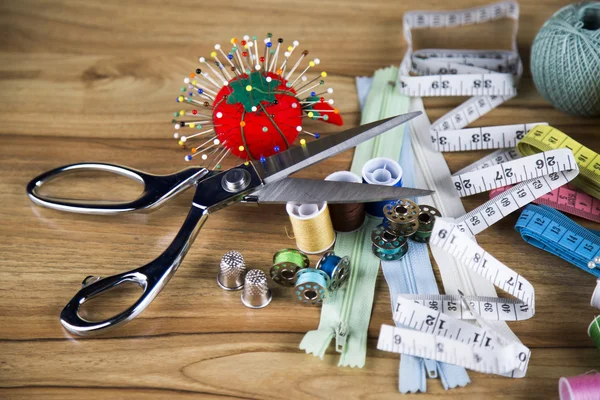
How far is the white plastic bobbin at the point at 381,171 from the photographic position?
1.90 m

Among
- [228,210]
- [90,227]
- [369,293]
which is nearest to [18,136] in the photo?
[90,227]

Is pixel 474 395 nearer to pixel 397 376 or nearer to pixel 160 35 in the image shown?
pixel 397 376

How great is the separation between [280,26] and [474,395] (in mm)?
1567

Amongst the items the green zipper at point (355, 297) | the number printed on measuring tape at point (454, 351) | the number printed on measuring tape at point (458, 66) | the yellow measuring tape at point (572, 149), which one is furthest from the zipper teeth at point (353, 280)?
the yellow measuring tape at point (572, 149)

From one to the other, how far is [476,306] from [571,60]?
2.69 feet

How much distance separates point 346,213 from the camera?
72.5 inches

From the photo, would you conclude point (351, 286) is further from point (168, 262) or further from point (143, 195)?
point (143, 195)

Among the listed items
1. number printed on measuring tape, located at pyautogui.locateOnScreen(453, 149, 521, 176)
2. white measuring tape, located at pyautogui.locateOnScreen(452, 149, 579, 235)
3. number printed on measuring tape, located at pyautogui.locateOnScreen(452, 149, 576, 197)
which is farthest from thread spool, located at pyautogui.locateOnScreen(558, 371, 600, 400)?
number printed on measuring tape, located at pyautogui.locateOnScreen(453, 149, 521, 176)

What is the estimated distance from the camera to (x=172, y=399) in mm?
1587

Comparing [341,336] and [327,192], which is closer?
[341,336]

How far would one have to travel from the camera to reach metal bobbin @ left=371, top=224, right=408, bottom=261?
1.81 m

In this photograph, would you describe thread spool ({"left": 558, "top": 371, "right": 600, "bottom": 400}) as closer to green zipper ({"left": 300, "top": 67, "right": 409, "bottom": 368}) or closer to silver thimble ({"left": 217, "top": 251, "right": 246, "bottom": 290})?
green zipper ({"left": 300, "top": 67, "right": 409, "bottom": 368})

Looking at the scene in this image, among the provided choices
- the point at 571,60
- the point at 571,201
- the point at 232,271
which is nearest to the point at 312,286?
the point at 232,271

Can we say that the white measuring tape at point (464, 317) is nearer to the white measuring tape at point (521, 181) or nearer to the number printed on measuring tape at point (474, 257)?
the number printed on measuring tape at point (474, 257)
